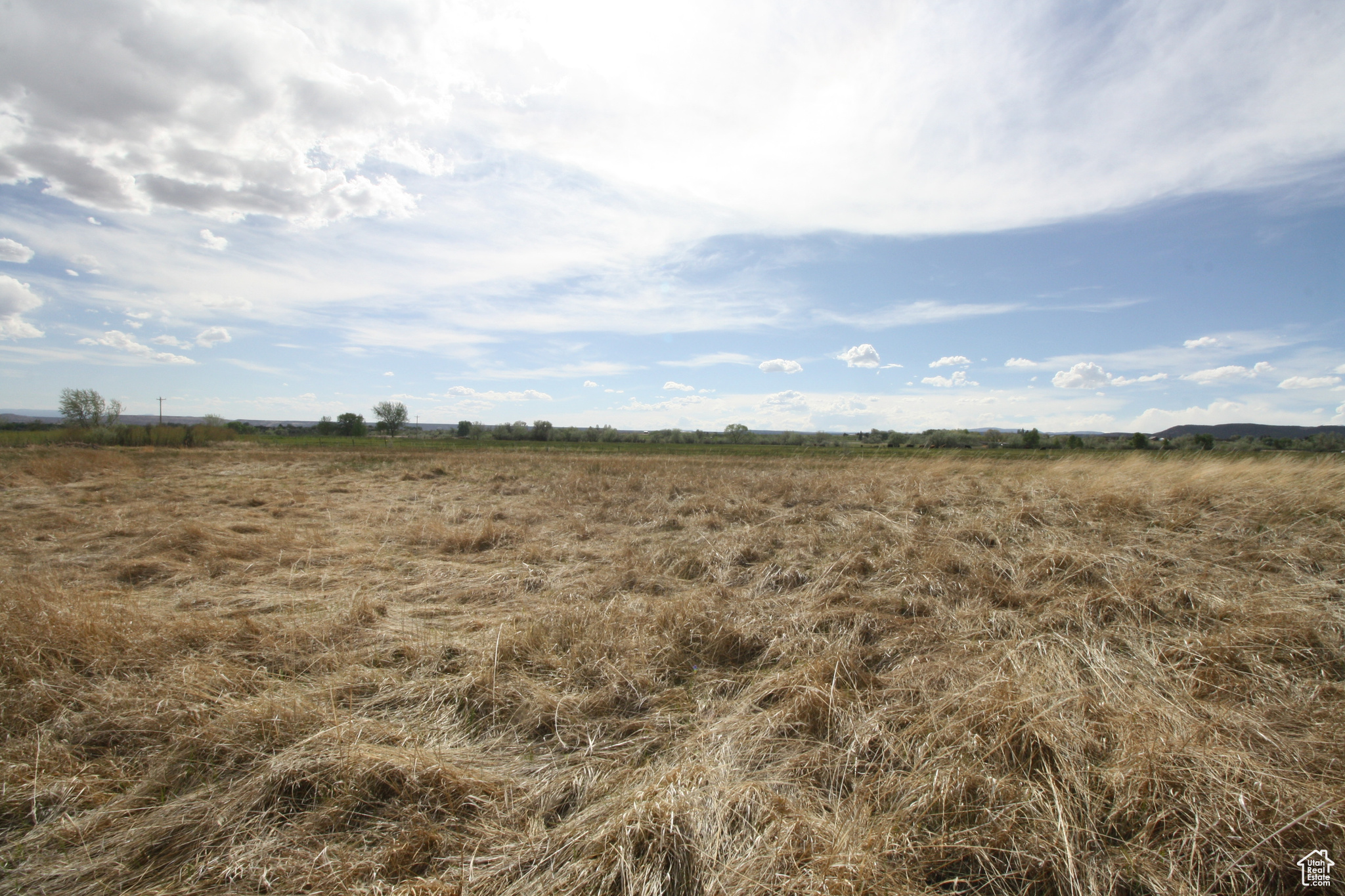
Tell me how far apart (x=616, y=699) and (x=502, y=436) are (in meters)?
120

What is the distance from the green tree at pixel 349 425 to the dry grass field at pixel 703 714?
14298 centimetres

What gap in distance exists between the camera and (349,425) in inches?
5207

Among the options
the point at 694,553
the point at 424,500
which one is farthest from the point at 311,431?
the point at 694,553

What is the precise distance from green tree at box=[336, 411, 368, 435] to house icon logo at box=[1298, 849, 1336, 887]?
153 meters

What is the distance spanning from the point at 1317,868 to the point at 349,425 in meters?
155

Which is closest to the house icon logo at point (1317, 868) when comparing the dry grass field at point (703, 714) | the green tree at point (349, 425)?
the dry grass field at point (703, 714)

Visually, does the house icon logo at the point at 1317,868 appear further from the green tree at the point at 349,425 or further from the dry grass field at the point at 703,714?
the green tree at the point at 349,425

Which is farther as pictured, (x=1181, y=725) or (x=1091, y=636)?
(x=1091, y=636)

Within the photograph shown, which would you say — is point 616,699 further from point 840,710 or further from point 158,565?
point 158,565

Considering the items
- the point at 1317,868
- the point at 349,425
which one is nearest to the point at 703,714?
the point at 1317,868

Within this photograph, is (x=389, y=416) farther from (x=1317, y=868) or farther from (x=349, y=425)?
(x=1317, y=868)

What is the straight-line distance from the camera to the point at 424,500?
14.9m

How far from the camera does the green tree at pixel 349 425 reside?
434 feet

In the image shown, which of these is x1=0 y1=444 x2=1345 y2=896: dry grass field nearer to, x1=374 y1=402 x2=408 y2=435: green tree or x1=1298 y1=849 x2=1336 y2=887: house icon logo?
x1=1298 y1=849 x2=1336 y2=887: house icon logo
